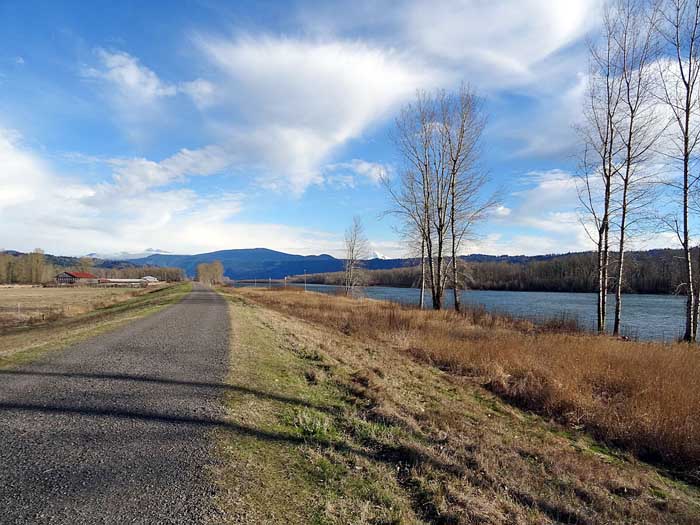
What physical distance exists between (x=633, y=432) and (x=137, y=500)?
777 centimetres

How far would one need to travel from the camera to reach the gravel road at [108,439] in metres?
3.33

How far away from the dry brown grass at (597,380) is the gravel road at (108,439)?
6.81 meters

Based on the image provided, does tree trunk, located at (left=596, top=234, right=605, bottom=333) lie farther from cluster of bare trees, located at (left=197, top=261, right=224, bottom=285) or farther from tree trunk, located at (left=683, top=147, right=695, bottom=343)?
cluster of bare trees, located at (left=197, top=261, right=224, bottom=285)

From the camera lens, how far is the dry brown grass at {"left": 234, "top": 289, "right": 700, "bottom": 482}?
6.60 meters

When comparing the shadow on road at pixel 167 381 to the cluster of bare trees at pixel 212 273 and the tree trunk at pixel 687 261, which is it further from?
the cluster of bare trees at pixel 212 273

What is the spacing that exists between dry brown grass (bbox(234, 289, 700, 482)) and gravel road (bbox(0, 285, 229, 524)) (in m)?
6.81

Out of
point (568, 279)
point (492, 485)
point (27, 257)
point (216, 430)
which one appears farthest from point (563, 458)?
point (27, 257)

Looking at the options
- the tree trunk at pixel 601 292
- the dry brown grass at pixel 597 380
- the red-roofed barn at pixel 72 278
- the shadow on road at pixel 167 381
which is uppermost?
the tree trunk at pixel 601 292

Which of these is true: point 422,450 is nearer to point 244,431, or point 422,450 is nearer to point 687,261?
point 244,431

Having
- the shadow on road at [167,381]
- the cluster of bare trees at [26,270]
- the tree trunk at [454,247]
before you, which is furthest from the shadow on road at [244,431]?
the cluster of bare trees at [26,270]

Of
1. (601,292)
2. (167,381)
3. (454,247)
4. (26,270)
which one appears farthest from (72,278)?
(601,292)

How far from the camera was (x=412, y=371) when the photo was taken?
10.6 meters

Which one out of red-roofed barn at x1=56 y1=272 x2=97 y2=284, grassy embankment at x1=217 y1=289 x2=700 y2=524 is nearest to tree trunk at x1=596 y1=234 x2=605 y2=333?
grassy embankment at x1=217 y1=289 x2=700 y2=524

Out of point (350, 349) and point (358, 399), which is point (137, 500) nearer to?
point (358, 399)
